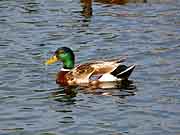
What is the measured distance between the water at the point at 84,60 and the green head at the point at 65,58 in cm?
34

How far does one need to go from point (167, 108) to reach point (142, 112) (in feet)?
1.79

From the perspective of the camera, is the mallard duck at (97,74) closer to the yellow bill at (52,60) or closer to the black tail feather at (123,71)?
the black tail feather at (123,71)

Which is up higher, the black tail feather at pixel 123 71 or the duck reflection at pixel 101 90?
the black tail feather at pixel 123 71

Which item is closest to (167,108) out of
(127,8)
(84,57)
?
(84,57)

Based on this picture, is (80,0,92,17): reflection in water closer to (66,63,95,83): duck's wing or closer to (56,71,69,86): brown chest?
(66,63,95,83): duck's wing

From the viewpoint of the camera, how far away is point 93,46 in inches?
797

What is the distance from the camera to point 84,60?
61.7ft

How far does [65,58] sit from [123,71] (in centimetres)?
153

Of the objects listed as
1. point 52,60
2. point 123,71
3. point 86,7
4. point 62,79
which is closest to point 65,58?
point 52,60

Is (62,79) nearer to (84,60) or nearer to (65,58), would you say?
(65,58)

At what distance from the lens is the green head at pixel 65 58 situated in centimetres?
1770

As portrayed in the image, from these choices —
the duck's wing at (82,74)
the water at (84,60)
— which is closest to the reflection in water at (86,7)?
the water at (84,60)

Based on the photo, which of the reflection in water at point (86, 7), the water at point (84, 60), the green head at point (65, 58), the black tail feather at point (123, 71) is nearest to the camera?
the water at point (84, 60)

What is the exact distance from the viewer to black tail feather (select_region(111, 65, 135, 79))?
55.7 feet
